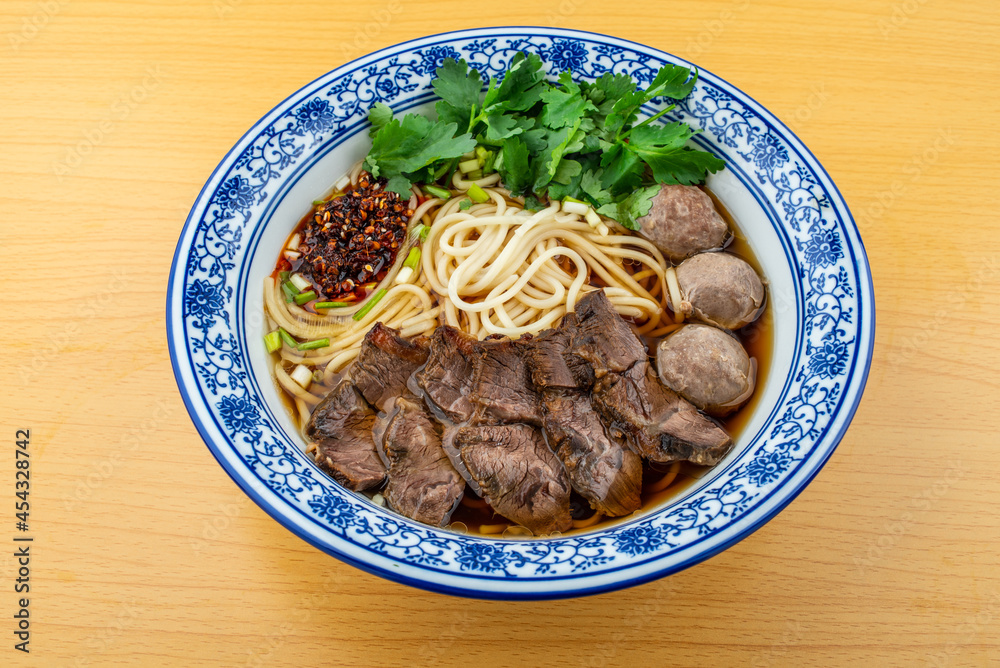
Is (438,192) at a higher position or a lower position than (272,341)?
higher

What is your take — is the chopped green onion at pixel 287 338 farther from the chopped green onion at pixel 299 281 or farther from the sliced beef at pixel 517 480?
the sliced beef at pixel 517 480

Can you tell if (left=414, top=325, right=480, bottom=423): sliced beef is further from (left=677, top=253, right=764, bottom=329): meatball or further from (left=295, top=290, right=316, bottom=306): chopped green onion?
(left=677, top=253, right=764, bottom=329): meatball

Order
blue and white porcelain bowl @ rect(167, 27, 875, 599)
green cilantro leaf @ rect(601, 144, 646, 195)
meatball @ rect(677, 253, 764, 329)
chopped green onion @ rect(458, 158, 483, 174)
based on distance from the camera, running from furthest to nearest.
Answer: chopped green onion @ rect(458, 158, 483, 174) → green cilantro leaf @ rect(601, 144, 646, 195) → meatball @ rect(677, 253, 764, 329) → blue and white porcelain bowl @ rect(167, 27, 875, 599)

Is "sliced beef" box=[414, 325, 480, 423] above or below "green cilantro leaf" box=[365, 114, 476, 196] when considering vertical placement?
below

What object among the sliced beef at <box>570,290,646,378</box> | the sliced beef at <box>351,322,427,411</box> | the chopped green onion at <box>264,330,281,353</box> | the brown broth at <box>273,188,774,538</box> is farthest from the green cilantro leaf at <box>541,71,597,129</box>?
the chopped green onion at <box>264,330,281,353</box>

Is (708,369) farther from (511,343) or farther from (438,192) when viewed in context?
(438,192)

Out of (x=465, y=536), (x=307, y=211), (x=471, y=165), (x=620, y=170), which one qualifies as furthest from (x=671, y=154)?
(x=465, y=536)

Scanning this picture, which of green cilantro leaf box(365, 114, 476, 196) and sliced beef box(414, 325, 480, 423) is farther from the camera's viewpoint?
green cilantro leaf box(365, 114, 476, 196)
